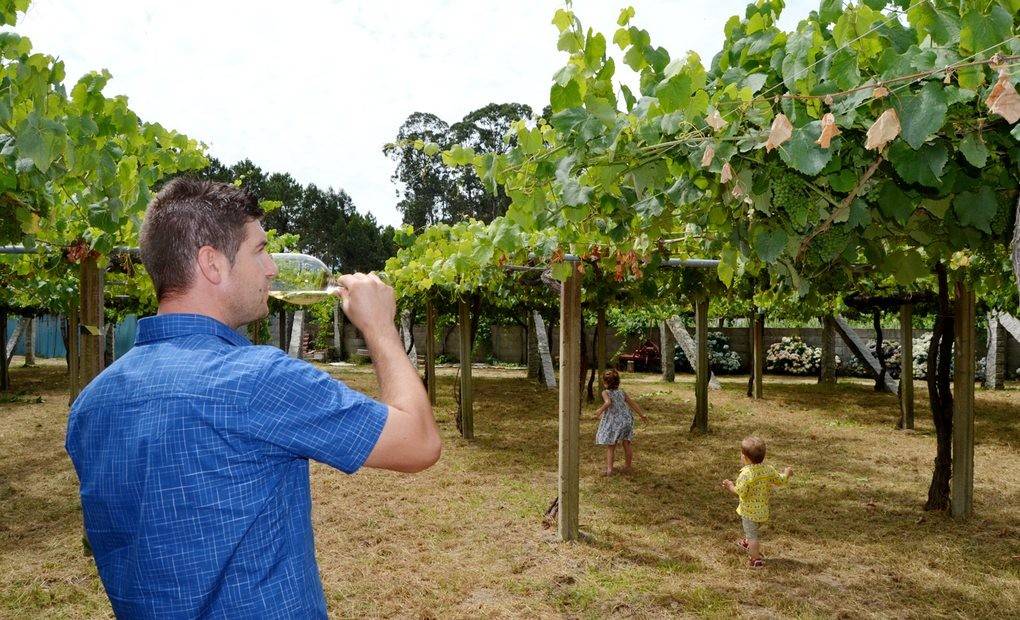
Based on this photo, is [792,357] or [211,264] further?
[792,357]

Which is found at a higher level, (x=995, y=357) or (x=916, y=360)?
(x=995, y=357)

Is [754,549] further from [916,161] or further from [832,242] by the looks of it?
[916,161]

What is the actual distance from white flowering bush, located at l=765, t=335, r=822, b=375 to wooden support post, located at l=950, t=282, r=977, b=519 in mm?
14801

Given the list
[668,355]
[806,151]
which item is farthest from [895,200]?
[668,355]

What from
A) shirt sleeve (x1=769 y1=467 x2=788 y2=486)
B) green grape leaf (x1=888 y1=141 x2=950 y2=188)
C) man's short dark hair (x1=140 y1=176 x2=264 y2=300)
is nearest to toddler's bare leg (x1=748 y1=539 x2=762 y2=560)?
shirt sleeve (x1=769 y1=467 x2=788 y2=486)

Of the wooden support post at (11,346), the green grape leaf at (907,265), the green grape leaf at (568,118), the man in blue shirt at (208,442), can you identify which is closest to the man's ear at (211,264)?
the man in blue shirt at (208,442)

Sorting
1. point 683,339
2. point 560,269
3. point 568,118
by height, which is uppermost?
point 568,118

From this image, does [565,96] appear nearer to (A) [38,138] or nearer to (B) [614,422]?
(A) [38,138]

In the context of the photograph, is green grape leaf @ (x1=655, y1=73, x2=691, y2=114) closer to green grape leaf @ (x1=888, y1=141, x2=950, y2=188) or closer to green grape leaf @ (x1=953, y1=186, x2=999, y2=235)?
green grape leaf @ (x1=888, y1=141, x2=950, y2=188)

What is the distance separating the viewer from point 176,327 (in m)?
1.25

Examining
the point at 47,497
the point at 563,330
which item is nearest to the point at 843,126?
the point at 563,330

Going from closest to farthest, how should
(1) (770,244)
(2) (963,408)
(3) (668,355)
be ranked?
(1) (770,244) → (2) (963,408) → (3) (668,355)

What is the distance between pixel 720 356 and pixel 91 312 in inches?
741

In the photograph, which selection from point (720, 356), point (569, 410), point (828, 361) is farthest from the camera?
point (720, 356)
